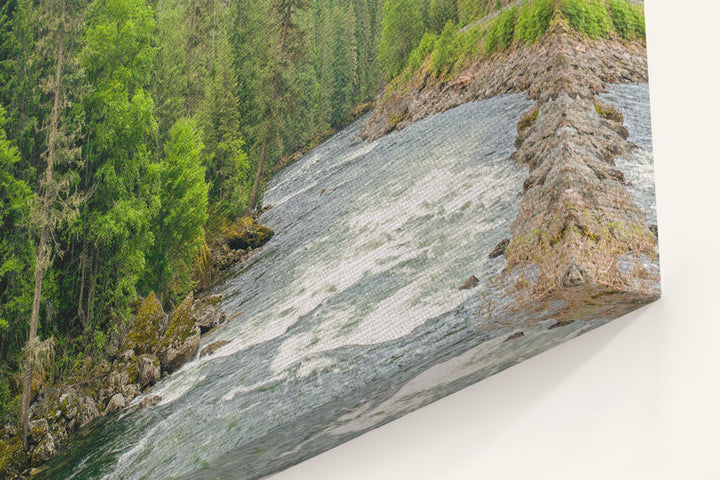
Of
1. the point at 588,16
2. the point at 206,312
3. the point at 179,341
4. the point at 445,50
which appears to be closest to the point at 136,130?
the point at 206,312

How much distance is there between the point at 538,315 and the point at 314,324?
1719 millimetres

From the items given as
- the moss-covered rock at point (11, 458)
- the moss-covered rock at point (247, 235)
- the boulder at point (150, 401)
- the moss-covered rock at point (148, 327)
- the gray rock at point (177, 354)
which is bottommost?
the moss-covered rock at point (11, 458)

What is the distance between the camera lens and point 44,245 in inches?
254

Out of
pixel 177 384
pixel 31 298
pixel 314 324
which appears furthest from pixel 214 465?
pixel 31 298

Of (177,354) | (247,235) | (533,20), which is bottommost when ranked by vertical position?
(177,354)

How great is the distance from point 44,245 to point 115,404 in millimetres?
1426

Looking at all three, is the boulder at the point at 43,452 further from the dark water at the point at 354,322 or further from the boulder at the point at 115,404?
the boulder at the point at 115,404

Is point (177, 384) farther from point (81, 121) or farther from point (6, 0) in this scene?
point (6, 0)

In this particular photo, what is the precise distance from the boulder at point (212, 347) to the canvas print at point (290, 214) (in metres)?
0.02

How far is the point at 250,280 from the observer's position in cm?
672

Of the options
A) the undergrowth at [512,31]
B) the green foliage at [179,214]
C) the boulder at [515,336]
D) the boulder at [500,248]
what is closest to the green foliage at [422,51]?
the undergrowth at [512,31]

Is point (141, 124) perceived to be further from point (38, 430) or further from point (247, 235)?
point (38, 430)

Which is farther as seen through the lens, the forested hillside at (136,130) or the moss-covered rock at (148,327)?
the moss-covered rock at (148,327)

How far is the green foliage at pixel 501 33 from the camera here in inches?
233
